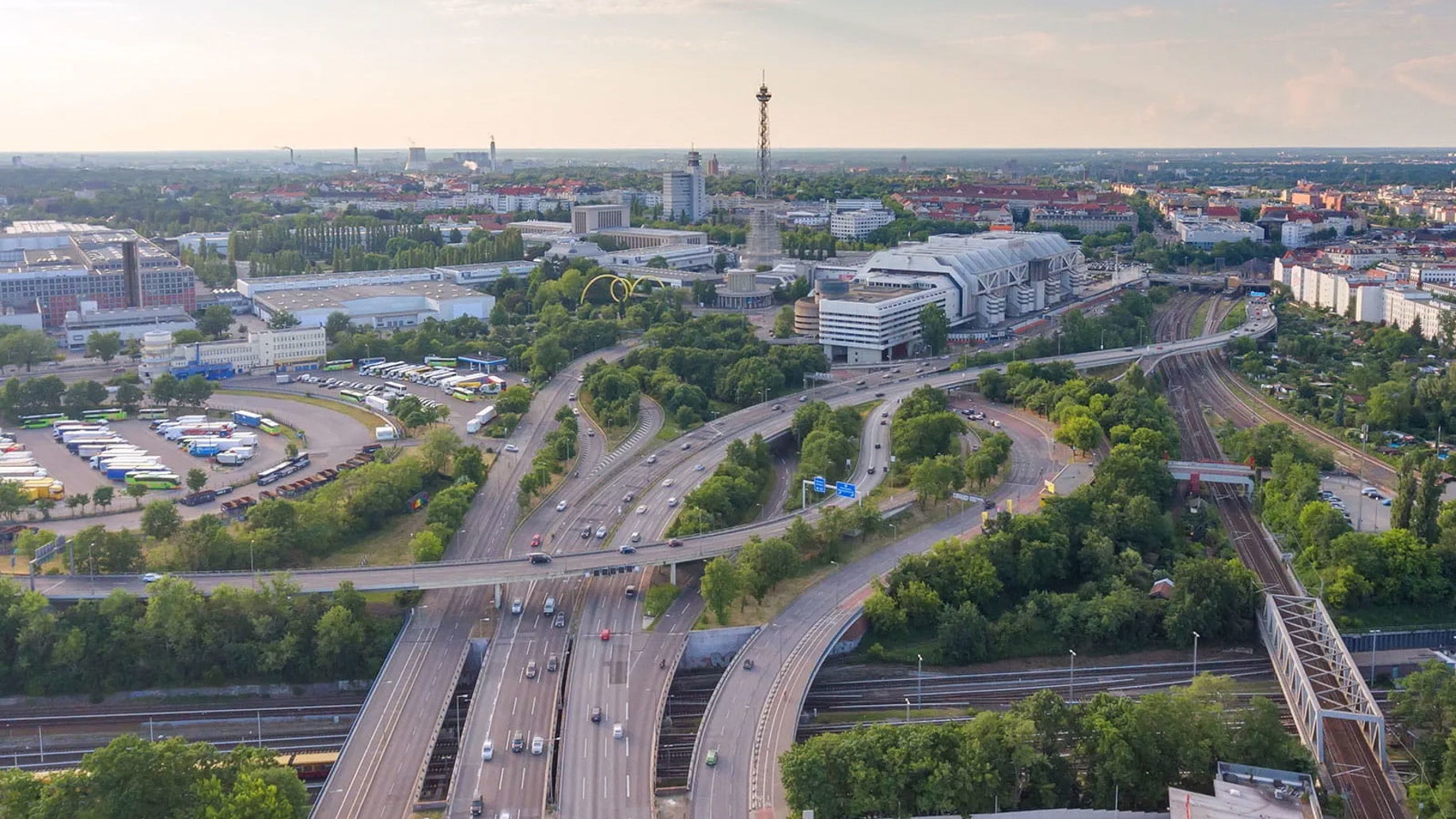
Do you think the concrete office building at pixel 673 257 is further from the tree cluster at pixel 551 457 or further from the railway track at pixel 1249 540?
the tree cluster at pixel 551 457

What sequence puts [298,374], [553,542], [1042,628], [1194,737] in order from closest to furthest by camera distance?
[1194,737] → [1042,628] → [553,542] → [298,374]

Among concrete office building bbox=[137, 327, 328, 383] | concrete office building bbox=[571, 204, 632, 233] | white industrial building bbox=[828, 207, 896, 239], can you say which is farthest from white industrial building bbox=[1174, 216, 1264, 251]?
concrete office building bbox=[137, 327, 328, 383]

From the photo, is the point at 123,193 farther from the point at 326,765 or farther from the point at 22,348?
the point at 326,765

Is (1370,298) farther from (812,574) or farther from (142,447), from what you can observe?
(142,447)

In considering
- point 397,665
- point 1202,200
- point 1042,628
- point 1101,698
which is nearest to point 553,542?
point 397,665

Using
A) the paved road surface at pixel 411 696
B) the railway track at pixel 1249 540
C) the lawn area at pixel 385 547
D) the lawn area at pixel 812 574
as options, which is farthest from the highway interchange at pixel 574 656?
the railway track at pixel 1249 540

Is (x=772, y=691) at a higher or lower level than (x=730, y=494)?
lower

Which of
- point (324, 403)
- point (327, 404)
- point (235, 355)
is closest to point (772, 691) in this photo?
point (327, 404)
